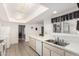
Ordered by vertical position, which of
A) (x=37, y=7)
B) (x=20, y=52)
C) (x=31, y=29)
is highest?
(x=37, y=7)

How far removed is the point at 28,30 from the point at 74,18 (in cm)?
694

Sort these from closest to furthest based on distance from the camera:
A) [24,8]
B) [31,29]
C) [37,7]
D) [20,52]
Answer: [37,7]
[24,8]
[20,52]
[31,29]

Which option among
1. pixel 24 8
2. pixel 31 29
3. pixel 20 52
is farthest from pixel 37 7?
pixel 31 29

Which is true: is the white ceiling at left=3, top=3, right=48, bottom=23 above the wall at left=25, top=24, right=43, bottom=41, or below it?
above

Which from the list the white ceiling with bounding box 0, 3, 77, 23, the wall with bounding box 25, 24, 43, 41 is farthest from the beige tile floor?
the wall with bounding box 25, 24, 43, 41

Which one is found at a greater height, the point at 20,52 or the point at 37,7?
the point at 37,7

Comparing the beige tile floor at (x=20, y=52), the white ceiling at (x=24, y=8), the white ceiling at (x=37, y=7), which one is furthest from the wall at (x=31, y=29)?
the white ceiling at (x=37, y=7)

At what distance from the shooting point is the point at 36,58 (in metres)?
0.73

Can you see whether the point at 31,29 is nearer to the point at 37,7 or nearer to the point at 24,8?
the point at 24,8

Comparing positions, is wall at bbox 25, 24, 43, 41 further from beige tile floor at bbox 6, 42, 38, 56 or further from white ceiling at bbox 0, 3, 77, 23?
white ceiling at bbox 0, 3, 77, 23

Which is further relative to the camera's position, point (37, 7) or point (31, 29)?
point (31, 29)

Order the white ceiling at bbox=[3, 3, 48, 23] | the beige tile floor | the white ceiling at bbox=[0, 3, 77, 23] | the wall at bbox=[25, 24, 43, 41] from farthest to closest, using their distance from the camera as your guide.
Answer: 1. the wall at bbox=[25, 24, 43, 41]
2. the beige tile floor
3. the white ceiling at bbox=[3, 3, 48, 23]
4. the white ceiling at bbox=[0, 3, 77, 23]

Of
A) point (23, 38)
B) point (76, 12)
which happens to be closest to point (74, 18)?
point (76, 12)

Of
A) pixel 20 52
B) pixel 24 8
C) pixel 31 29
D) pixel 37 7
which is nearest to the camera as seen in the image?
pixel 37 7
